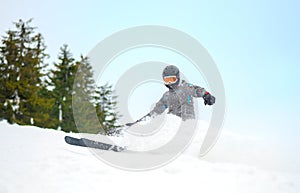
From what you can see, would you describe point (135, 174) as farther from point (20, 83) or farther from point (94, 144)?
point (20, 83)

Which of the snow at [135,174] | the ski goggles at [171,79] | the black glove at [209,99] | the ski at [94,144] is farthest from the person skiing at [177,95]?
the snow at [135,174]

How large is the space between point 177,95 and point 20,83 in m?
15.8

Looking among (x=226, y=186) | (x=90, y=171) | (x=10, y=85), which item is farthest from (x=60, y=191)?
(x=10, y=85)

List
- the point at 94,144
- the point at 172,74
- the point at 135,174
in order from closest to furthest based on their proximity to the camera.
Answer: the point at 135,174, the point at 94,144, the point at 172,74

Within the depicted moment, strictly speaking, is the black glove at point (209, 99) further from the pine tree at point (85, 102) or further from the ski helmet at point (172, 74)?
the pine tree at point (85, 102)

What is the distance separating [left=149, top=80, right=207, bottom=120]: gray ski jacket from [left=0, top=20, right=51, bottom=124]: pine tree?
49.5 feet

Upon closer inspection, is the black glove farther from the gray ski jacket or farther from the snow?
the snow

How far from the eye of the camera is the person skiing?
6.30 meters

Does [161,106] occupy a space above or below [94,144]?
above

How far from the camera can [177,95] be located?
6.43m

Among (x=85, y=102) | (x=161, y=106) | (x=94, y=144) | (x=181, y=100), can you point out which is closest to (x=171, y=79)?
(x=181, y=100)

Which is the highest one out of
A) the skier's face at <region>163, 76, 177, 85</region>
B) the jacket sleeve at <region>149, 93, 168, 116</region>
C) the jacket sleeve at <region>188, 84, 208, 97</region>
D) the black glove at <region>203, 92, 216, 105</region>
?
the skier's face at <region>163, 76, 177, 85</region>

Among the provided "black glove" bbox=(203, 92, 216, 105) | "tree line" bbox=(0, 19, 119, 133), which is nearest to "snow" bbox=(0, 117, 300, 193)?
"black glove" bbox=(203, 92, 216, 105)

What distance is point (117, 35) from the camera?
699 cm
